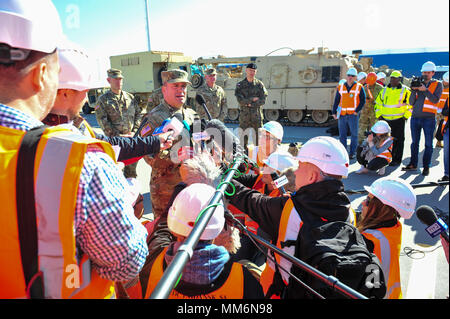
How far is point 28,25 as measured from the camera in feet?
3.00

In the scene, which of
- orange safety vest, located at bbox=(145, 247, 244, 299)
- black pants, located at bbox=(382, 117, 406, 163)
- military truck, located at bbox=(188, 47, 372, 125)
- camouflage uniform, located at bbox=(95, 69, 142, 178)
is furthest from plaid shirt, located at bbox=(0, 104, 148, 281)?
military truck, located at bbox=(188, 47, 372, 125)

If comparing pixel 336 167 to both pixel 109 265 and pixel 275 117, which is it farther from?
pixel 275 117

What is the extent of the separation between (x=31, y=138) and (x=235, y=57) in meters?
15.2

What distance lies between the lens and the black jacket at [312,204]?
1801 millimetres

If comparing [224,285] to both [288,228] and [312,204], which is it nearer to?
[288,228]

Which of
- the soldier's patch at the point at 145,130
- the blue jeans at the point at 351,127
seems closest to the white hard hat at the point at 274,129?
the soldier's patch at the point at 145,130

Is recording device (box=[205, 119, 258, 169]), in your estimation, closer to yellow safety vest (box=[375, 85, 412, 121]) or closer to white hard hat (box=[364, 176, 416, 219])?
white hard hat (box=[364, 176, 416, 219])

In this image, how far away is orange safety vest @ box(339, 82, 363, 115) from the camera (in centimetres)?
738

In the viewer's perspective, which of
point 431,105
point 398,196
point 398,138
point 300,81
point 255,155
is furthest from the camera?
point 300,81

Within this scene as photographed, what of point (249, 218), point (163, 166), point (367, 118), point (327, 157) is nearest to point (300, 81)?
point (367, 118)

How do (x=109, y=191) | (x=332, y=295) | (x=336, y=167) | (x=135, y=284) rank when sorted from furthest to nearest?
1. (x=336, y=167)
2. (x=135, y=284)
3. (x=332, y=295)
4. (x=109, y=191)

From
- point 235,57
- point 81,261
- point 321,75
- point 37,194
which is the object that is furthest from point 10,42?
point 235,57

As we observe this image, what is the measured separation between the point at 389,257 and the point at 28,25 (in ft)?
7.57

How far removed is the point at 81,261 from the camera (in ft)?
3.23
